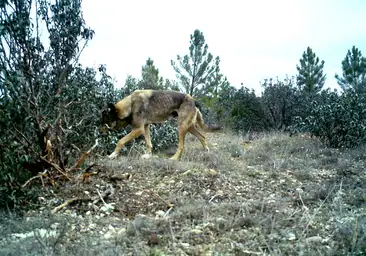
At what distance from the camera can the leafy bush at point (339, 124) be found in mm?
10289

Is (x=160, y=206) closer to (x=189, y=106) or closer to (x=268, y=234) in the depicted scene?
(x=268, y=234)

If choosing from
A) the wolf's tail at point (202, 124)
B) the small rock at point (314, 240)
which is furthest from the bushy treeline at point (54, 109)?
the small rock at point (314, 240)

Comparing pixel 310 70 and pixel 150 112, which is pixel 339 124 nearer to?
pixel 150 112

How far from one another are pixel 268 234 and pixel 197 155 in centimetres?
478

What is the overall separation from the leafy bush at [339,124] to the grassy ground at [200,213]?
2.90m

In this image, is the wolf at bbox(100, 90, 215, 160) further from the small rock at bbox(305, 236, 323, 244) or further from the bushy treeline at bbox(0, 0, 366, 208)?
the small rock at bbox(305, 236, 323, 244)

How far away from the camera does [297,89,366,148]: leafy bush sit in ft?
33.8

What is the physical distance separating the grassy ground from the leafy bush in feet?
9.53

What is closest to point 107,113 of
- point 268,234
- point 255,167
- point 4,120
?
point 255,167

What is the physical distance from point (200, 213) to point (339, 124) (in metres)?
7.36

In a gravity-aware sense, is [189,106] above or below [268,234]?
above

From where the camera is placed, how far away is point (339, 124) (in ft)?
34.2

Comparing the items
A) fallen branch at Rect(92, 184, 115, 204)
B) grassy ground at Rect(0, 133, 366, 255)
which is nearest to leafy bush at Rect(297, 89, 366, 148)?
grassy ground at Rect(0, 133, 366, 255)

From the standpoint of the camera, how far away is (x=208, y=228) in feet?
12.6
